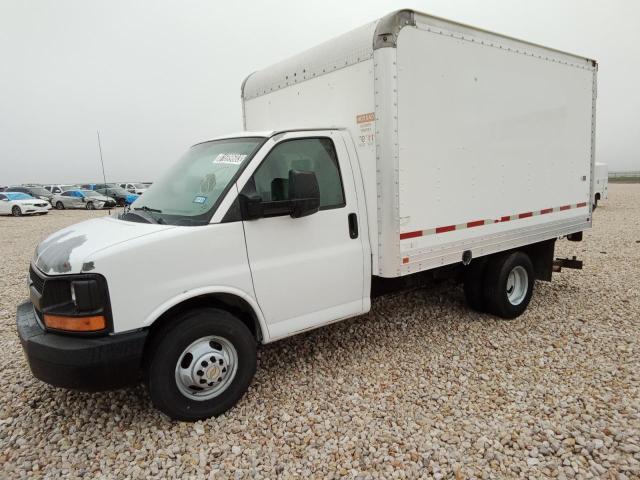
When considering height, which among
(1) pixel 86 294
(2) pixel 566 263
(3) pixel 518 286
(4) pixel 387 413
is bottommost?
(4) pixel 387 413

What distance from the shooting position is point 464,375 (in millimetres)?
4184

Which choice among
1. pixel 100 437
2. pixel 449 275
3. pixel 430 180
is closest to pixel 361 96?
pixel 430 180

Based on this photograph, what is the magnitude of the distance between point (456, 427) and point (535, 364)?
147 cm

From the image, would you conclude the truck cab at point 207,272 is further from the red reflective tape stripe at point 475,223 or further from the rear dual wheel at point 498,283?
the rear dual wheel at point 498,283

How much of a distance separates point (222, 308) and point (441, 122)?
268 centimetres

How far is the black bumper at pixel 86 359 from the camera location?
3004 mm

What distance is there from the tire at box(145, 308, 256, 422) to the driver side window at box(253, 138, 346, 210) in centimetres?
108

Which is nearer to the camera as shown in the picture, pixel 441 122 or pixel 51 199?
pixel 441 122

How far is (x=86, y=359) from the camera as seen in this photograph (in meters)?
3.00

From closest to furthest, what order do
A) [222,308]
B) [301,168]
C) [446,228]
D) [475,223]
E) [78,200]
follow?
[222,308], [301,168], [446,228], [475,223], [78,200]

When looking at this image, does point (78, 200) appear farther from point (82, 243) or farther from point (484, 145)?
point (484, 145)

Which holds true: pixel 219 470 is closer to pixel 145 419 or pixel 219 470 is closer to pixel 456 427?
pixel 145 419

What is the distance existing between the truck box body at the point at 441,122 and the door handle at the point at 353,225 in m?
0.17

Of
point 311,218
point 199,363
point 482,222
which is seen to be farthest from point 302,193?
point 482,222
